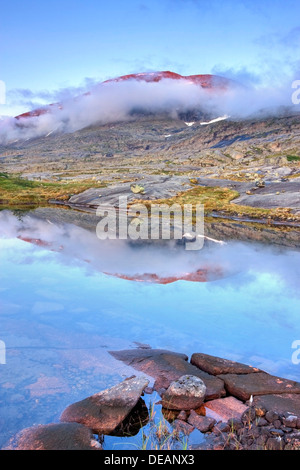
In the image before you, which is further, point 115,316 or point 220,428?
point 115,316

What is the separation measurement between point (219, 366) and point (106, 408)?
3.35 meters

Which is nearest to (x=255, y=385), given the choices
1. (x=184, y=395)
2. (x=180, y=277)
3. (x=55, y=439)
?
(x=184, y=395)

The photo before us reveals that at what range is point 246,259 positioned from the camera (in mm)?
24453

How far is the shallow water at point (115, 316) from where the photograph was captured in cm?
985

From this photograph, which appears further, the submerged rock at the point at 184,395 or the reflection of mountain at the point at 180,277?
the reflection of mountain at the point at 180,277

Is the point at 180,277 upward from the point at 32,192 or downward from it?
downward

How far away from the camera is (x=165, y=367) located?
10.4 metres

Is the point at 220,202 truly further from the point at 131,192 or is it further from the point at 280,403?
the point at 280,403

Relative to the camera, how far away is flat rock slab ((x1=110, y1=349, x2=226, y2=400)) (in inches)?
374

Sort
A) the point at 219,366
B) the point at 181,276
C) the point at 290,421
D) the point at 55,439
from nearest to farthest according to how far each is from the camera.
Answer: the point at 55,439 → the point at 290,421 → the point at 219,366 → the point at 181,276

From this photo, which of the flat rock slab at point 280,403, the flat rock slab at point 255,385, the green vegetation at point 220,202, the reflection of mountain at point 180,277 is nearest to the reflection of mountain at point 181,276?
the reflection of mountain at point 180,277

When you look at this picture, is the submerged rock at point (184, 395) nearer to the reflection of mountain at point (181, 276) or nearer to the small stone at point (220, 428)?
the small stone at point (220, 428)

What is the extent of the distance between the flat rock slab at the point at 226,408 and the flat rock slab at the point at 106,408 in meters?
1.65
